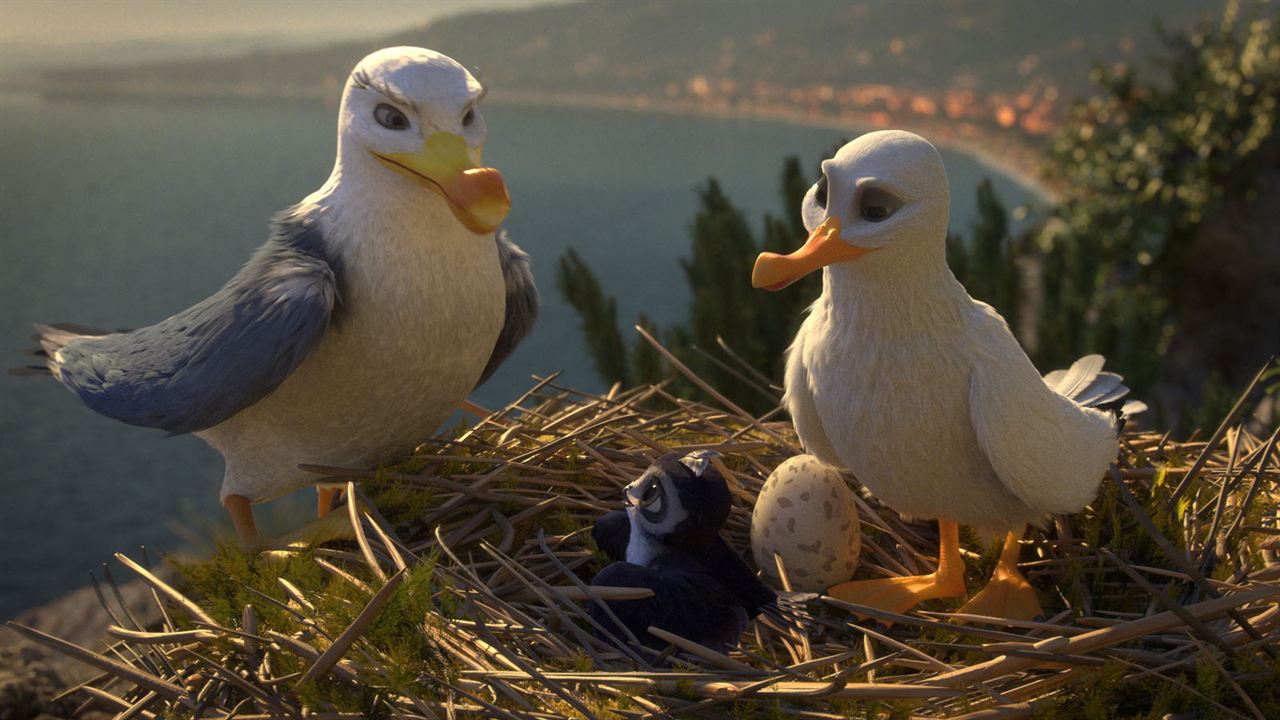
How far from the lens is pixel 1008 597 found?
0.98 m

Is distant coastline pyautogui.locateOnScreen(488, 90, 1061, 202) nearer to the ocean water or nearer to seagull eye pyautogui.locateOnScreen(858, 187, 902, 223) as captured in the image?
the ocean water

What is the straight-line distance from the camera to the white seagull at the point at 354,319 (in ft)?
3.07

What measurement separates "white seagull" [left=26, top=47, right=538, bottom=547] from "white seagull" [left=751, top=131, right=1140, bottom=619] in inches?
12.4

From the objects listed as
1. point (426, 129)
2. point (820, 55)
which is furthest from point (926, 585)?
point (820, 55)

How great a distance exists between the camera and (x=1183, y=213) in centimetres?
290

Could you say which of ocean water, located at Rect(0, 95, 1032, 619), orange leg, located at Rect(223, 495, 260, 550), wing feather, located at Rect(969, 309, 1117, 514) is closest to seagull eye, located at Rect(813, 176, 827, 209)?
wing feather, located at Rect(969, 309, 1117, 514)

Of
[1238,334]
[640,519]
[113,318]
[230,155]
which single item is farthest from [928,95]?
[640,519]

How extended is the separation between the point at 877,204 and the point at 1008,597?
408 millimetres

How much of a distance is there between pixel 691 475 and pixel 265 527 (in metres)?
0.59

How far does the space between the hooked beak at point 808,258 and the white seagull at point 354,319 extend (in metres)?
0.24

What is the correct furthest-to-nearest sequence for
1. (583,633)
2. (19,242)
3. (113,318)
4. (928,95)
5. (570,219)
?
(928,95)
(570,219)
(19,242)
(113,318)
(583,633)

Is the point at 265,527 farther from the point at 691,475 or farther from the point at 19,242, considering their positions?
the point at 19,242

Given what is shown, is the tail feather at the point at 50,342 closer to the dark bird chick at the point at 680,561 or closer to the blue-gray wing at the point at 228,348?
the blue-gray wing at the point at 228,348

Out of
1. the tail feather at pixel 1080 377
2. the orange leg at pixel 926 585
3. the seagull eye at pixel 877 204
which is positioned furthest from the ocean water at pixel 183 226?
the tail feather at pixel 1080 377
